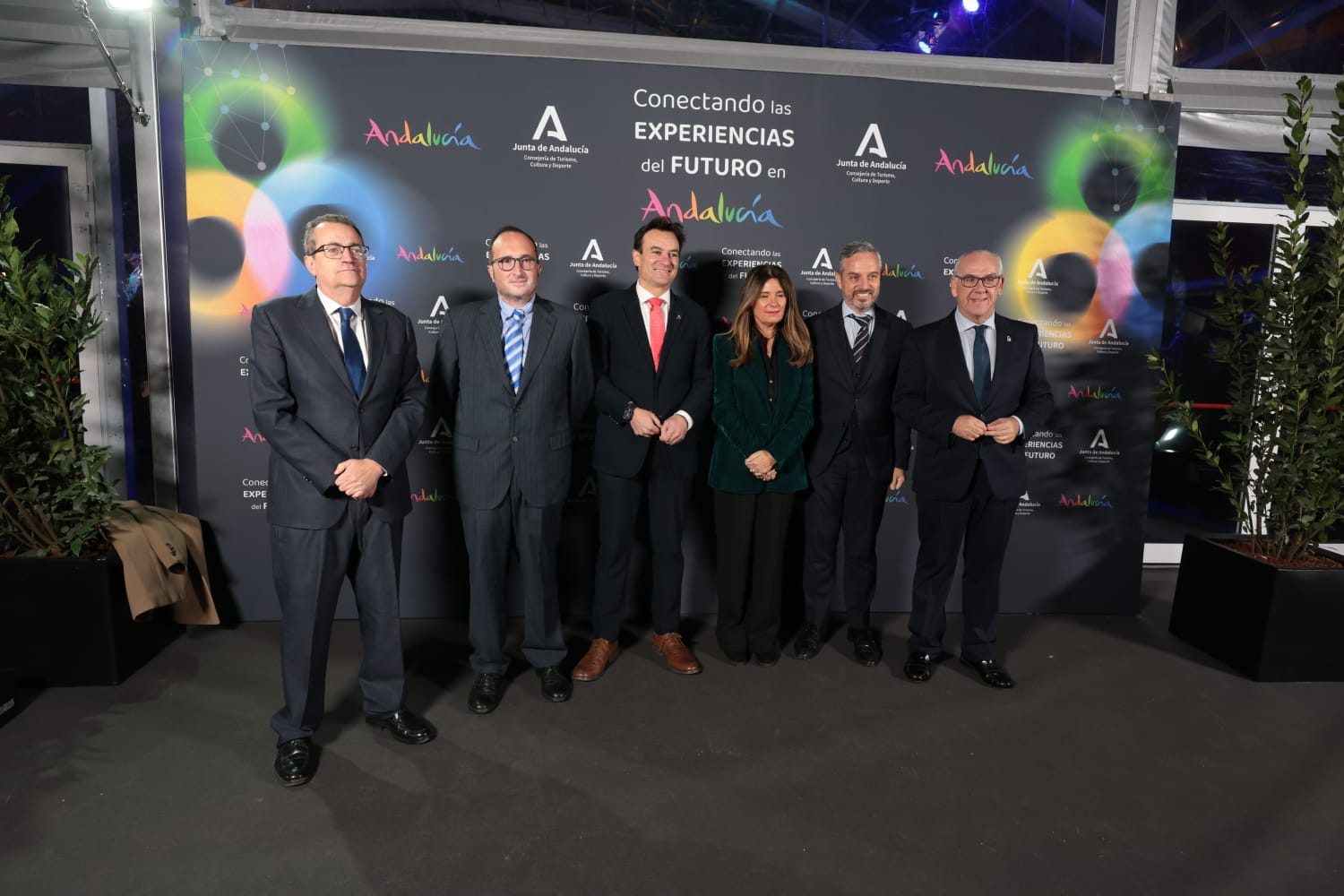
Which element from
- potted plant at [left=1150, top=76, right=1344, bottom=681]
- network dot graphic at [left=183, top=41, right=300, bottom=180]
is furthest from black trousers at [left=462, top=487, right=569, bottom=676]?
potted plant at [left=1150, top=76, right=1344, bottom=681]

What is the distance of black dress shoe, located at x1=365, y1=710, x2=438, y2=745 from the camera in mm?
2844

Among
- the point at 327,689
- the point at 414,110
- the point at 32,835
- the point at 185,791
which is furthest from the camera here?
the point at 414,110

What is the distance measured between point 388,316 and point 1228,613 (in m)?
3.93

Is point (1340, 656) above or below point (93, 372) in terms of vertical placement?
below

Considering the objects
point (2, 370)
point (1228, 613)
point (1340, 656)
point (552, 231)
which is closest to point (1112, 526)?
point (1228, 613)

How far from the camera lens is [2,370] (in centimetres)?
317

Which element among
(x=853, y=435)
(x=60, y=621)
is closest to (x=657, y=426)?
(x=853, y=435)

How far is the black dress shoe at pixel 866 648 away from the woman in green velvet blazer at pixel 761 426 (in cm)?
44

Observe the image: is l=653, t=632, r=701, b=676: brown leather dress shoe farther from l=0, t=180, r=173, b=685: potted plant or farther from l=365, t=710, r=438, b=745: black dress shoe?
l=0, t=180, r=173, b=685: potted plant

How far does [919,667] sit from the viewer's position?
349 cm

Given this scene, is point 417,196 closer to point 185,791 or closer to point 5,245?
point 5,245

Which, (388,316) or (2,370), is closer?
(388,316)

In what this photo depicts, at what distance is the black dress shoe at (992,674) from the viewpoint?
3.43 m

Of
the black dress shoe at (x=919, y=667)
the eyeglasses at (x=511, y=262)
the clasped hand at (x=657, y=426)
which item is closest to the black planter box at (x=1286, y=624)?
the black dress shoe at (x=919, y=667)
